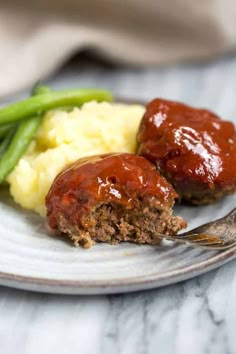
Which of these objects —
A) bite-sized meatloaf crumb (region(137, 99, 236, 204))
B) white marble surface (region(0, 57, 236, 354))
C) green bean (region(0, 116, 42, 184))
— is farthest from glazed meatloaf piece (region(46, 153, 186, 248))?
green bean (region(0, 116, 42, 184))

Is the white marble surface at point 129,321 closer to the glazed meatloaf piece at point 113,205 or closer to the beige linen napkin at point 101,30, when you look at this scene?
the glazed meatloaf piece at point 113,205

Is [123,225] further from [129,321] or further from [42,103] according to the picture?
[42,103]

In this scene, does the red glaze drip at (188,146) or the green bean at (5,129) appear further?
the green bean at (5,129)

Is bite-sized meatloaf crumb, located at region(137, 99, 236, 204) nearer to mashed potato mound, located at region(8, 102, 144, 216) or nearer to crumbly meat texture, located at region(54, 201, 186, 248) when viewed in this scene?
mashed potato mound, located at region(8, 102, 144, 216)

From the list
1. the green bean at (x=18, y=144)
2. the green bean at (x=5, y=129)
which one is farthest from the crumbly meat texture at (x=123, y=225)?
the green bean at (x=5, y=129)

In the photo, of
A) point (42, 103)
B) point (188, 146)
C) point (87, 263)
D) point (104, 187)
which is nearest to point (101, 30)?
point (42, 103)

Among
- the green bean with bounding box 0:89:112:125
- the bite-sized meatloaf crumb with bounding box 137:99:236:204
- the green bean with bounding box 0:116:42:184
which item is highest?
the bite-sized meatloaf crumb with bounding box 137:99:236:204
